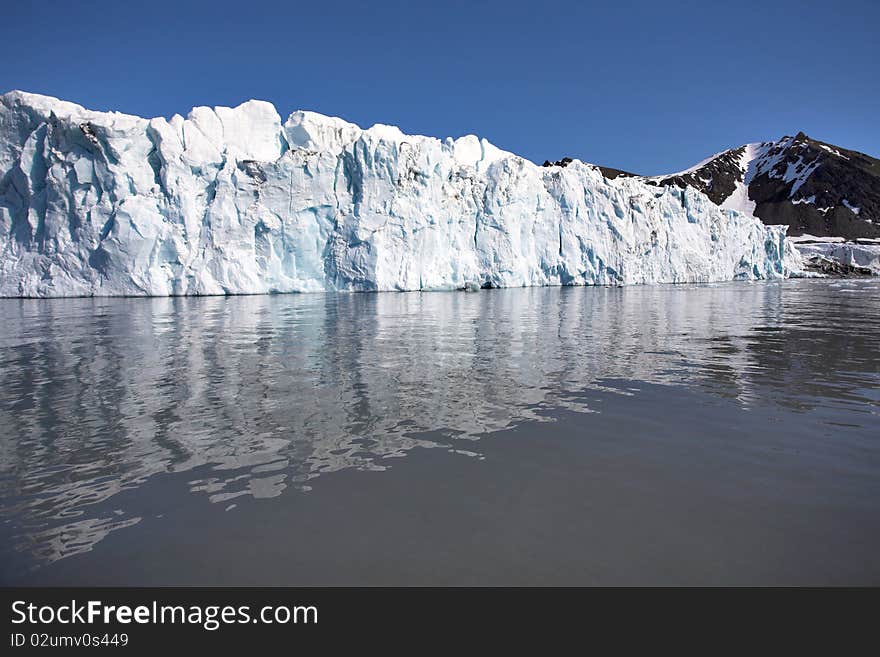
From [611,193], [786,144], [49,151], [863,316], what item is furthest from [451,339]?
[786,144]

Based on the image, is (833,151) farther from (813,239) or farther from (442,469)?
(442,469)

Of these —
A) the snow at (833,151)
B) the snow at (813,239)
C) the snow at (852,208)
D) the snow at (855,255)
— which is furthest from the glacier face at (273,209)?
the snow at (833,151)

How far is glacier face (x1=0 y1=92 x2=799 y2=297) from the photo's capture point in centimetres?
2692

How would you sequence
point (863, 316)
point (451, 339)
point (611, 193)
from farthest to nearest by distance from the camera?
point (611, 193) < point (863, 316) < point (451, 339)

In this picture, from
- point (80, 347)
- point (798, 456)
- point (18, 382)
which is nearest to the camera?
point (798, 456)

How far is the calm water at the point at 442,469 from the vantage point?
112 inches

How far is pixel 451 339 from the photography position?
11297 millimetres

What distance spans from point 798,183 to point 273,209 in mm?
150983

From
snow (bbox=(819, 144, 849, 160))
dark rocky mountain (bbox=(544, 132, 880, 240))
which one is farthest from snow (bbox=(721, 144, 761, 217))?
snow (bbox=(819, 144, 849, 160))

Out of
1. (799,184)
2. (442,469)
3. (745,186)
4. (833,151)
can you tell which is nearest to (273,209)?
(442,469)

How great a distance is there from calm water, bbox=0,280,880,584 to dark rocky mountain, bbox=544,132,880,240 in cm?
11699
